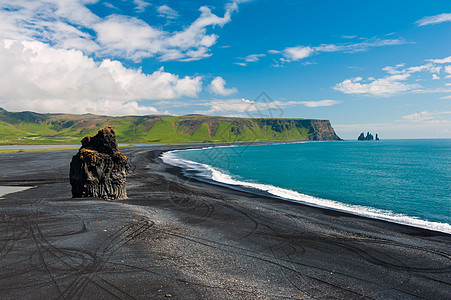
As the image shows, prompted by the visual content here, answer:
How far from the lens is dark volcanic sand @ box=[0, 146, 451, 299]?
1049cm

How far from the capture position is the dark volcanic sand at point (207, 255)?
413 inches

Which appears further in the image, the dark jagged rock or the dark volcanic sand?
the dark jagged rock

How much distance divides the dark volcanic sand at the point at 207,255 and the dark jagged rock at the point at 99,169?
3344 mm

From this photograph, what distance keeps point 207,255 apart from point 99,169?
1870cm

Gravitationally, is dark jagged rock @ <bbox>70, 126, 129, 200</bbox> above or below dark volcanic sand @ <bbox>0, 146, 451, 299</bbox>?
above

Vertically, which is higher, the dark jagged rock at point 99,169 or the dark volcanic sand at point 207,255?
the dark jagged rock at point 99,169

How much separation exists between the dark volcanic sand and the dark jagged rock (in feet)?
11.0

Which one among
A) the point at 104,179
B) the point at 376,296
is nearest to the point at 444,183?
the point at 376,296

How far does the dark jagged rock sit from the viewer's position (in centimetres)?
2672

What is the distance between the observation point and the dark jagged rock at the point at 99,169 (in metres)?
26.7

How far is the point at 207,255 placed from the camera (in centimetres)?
1390

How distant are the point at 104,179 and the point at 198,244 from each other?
1741cm

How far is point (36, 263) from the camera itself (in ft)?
39.4

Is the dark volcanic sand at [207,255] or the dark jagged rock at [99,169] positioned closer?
the dark volcanic sand at [207,255]
